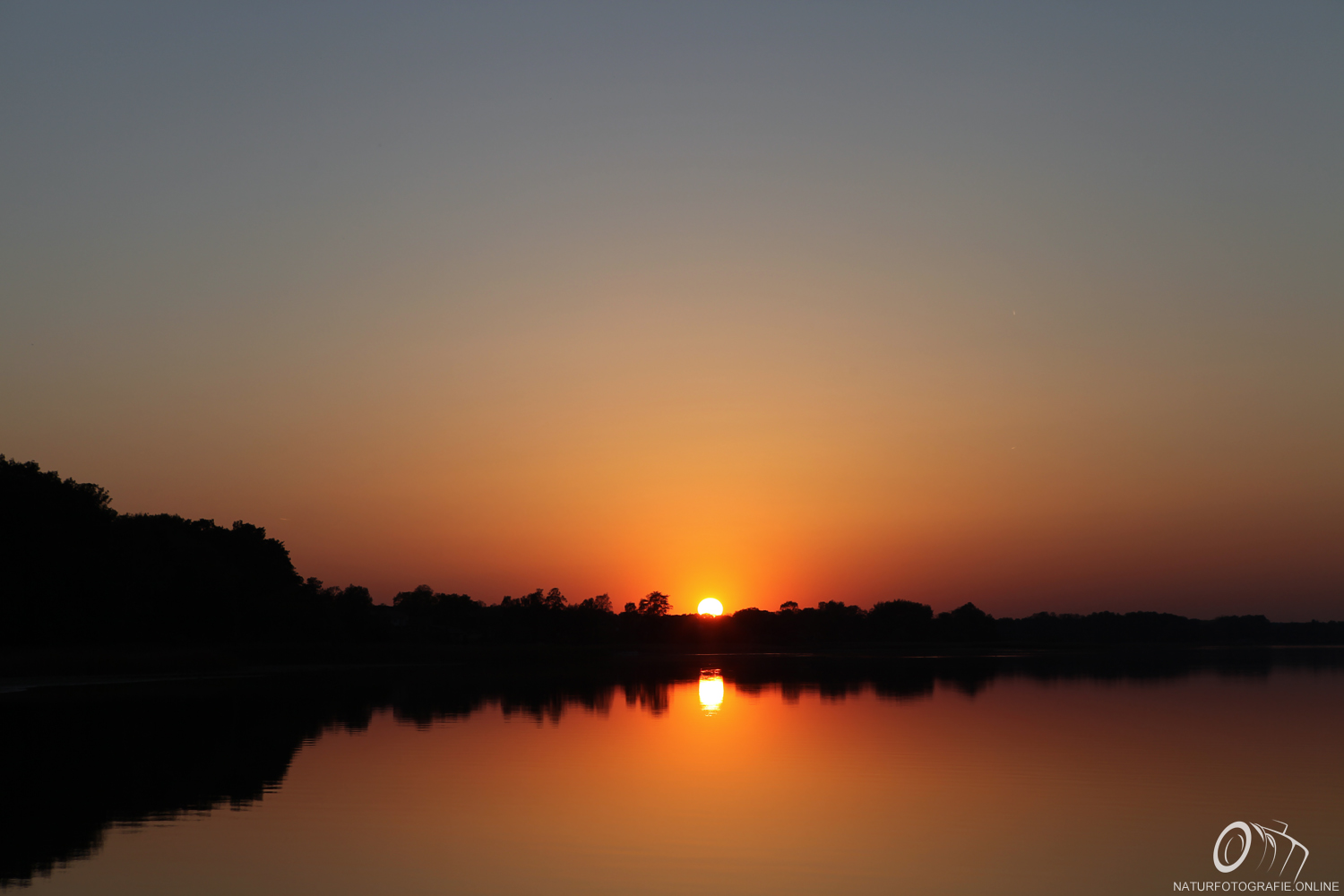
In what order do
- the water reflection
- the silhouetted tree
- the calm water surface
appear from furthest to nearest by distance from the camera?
the silhouetted tree → the water reflection → the calm water surface

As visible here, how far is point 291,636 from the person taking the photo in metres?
93.6

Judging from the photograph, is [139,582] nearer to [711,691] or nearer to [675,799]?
[711,691]

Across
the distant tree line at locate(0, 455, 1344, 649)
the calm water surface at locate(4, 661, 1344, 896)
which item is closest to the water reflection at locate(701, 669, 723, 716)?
the calm water surface at locate(4, 661, 1344, 896)

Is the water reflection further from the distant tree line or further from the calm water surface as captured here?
the distant tree line

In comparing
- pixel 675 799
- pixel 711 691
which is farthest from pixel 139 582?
pixel 675 799

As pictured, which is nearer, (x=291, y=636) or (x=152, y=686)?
(x=152, y=686)

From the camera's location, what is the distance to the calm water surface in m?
14.8

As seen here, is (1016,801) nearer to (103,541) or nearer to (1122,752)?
(1122,752)

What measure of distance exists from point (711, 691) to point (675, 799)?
35277 millimetres

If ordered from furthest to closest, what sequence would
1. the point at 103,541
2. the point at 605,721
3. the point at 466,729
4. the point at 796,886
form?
the point at 103,541 → the point at 605,721 → the point at 466,729 → the point at 796,886

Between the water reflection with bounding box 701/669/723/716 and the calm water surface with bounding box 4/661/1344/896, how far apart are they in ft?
14.3

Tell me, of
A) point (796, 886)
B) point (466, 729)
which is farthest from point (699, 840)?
point (466, 729)

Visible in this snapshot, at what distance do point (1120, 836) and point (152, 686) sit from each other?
49.6m

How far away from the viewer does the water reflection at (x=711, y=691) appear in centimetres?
4403
